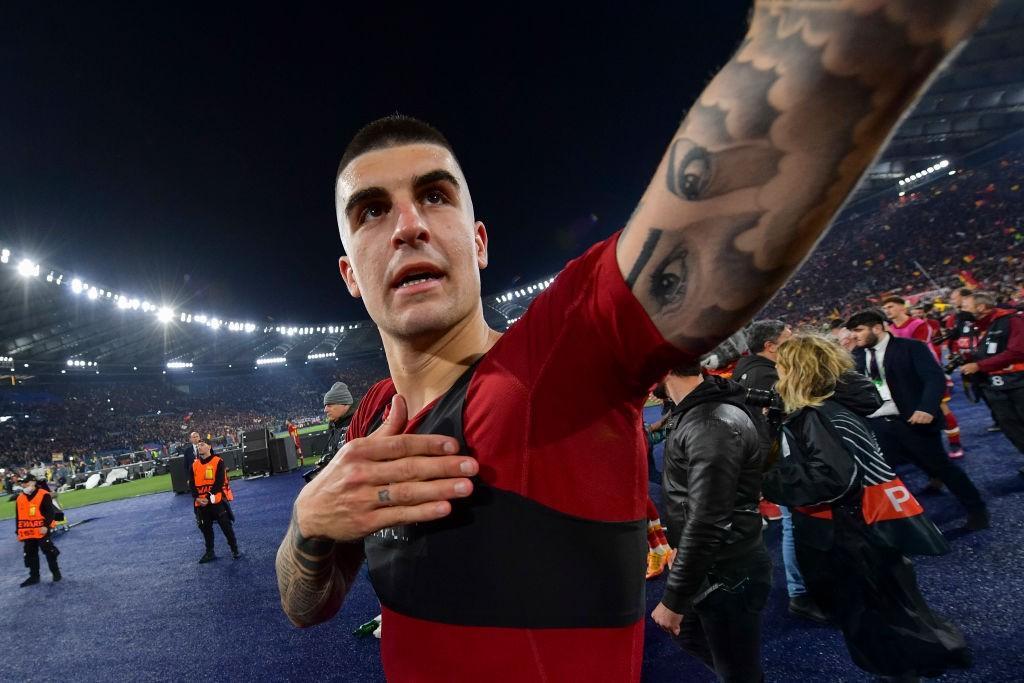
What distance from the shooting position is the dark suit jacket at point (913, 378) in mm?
4879

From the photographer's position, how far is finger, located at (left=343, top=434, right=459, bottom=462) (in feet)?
3.52

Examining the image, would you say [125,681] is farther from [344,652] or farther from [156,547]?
[156,547]

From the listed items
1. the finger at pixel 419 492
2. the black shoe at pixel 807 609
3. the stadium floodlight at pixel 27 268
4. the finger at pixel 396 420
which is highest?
the stadium floodlight at pixel 27 268

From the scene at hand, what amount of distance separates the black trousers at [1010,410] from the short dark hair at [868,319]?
1.81 meters

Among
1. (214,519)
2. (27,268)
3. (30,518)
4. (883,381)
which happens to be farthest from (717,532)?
(27,268)

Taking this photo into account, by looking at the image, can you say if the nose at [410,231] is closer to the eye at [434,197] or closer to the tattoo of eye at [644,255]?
the eye at [434,197]

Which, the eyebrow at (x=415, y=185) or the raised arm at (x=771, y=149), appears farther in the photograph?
the eyebrow at (x=415, y=185)

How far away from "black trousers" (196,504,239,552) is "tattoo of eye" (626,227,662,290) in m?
9.19

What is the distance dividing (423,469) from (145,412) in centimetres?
5374

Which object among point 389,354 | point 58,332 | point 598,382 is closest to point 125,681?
point 389,354

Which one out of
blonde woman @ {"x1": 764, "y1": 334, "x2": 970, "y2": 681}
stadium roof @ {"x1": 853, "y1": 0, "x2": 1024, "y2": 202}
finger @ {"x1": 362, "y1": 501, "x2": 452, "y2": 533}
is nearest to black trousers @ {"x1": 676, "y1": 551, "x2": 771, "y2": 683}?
blonde woman @ {"x1": 764, "y1": 334, "x2": 970, "y2": 681}

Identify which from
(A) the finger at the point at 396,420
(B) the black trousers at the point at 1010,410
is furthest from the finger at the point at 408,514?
(B) the black trousers at the point at 1010,410

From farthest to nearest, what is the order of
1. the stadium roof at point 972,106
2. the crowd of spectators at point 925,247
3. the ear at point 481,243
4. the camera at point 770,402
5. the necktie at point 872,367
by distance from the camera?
the crowd of spectators at point 925,247
the stadium roof at point 972,106
the necktie at point 872,367
the camera at point 770,402
the ear at point 481,243

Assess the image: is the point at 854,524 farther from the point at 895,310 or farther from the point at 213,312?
the point at 213,312
